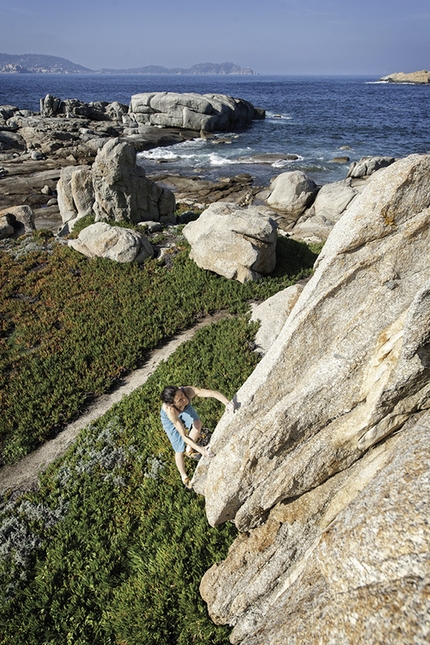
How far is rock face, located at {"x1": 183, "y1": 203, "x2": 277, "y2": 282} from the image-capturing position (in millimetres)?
22219

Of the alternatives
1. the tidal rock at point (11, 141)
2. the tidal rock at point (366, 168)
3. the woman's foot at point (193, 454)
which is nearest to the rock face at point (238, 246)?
the woman's foot at point (193, 454)

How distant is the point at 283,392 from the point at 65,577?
24.7ft

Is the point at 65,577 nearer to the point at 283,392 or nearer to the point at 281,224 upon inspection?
the point at 283,392

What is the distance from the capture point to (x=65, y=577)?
33.7 ft

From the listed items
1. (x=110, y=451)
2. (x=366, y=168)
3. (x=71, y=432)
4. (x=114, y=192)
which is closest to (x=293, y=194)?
(x=366, y=168)

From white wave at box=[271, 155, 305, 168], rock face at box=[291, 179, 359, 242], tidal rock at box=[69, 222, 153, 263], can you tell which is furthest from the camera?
white wave at box=[271, 155, 305, 168]

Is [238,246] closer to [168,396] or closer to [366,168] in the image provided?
[168,396]

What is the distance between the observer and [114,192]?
97.8 feet

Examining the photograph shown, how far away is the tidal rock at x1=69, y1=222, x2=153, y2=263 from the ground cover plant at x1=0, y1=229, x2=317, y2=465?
2.27ft

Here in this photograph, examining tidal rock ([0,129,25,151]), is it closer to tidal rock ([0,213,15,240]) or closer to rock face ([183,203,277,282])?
tidal rock ([0,213,15,240])

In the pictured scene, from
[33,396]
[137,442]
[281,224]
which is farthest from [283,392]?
[281,224]

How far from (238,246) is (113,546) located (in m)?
16.1

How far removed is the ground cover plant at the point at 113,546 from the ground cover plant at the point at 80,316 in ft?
8.47

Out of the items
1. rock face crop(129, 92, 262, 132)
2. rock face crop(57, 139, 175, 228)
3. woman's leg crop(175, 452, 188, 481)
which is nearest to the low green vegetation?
woman's leg crop(175, 452, 188, 481)
